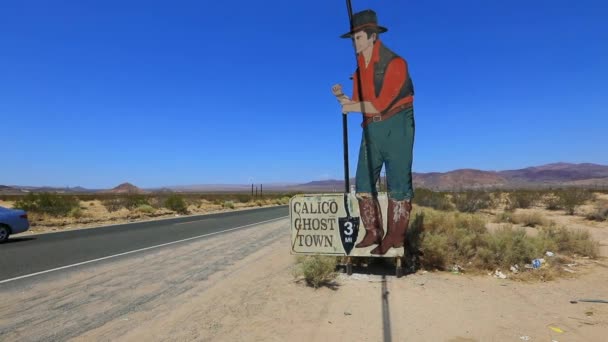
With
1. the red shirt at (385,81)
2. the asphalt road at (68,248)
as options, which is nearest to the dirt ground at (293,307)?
the asphalt road at (68,248)

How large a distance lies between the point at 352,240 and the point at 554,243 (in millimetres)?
5059

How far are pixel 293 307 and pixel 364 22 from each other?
18.7 ft

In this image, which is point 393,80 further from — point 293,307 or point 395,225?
point 293,307

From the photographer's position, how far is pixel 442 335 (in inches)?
190

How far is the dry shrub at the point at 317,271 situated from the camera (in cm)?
713

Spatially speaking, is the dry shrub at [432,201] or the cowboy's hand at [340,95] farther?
the dry shrub at [432,201]

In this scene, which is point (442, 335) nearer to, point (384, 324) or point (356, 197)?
point (384, 324)

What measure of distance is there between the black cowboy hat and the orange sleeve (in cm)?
79

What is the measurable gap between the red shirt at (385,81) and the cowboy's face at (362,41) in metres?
0.11

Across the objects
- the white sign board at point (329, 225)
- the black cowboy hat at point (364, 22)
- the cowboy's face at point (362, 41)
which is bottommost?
the white sign board at point (329, 225)

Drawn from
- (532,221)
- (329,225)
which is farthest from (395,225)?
(532,221)

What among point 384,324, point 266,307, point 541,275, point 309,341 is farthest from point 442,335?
point 541,275

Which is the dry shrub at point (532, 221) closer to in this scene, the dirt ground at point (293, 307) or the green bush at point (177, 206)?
the dirt ground at point (293, 307)

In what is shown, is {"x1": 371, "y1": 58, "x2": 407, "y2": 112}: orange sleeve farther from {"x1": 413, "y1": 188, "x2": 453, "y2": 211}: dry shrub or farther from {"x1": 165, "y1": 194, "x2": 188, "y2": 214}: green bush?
{"x1": 165, "y1": 194, "x2": 188, "y2": 214}: green bush
